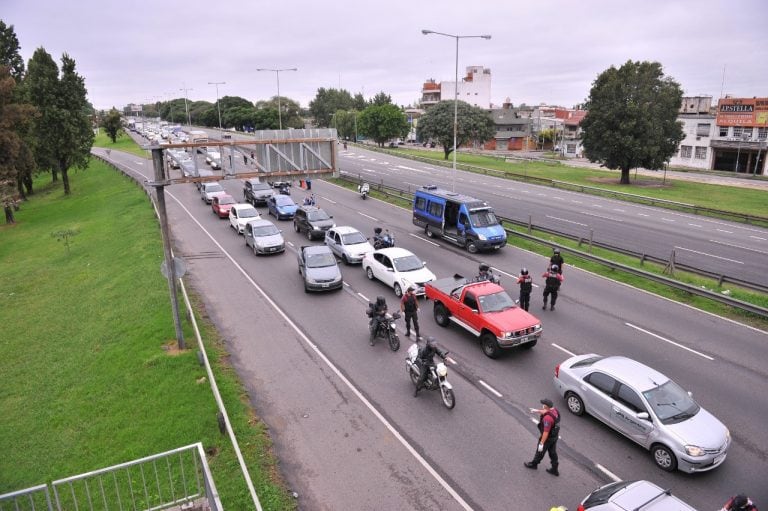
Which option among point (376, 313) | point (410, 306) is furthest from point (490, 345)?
point (376, 313)

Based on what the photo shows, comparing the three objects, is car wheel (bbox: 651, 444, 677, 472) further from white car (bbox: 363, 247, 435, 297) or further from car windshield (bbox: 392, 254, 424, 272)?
car windshield (bbox: 392, 254, 424, 272)

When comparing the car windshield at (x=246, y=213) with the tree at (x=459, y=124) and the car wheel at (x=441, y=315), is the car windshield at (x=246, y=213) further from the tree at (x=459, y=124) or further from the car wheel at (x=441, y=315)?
the tree at (x=459, y=124)

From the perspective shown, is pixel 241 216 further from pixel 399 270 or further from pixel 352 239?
pixel 399 270

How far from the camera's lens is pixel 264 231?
25000 millimetres

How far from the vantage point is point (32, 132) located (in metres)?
45.2

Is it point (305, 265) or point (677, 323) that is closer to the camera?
point (677, 323)

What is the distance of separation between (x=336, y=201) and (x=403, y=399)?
2826cm

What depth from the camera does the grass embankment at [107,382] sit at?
33.7 ft

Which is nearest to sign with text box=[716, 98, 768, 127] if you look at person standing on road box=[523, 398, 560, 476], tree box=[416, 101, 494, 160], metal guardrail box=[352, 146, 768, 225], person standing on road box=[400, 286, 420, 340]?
tree box=[416, 101, 494, 160]

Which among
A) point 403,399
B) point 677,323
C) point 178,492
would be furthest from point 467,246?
point 178,492

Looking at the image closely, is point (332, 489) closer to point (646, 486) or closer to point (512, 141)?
point (646, 486)

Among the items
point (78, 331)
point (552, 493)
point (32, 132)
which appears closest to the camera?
point (552, 493)

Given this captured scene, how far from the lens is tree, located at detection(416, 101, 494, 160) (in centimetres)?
6575

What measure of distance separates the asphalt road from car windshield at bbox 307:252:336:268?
124 centimetres
